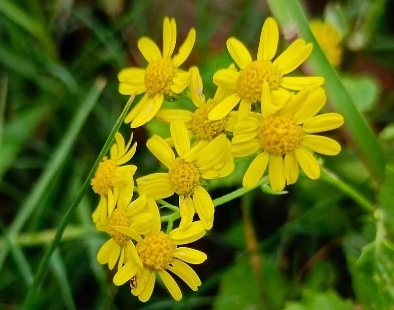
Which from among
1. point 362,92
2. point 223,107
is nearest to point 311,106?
point 223,107

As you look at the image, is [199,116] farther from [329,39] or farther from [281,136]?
[329,39]

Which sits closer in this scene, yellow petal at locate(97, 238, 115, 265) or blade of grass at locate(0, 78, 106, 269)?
yellow petal at locate(97, 238, 115, 265)

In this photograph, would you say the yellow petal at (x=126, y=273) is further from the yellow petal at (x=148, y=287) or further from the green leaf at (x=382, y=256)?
the green leaf at (x=382, y=256)

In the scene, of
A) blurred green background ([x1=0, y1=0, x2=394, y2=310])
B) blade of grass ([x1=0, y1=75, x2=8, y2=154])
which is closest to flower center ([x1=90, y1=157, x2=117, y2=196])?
blurred green background ([x1=0, y1=0, x2=394, y2=310])

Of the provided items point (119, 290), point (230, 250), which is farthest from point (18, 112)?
point (230, 250)

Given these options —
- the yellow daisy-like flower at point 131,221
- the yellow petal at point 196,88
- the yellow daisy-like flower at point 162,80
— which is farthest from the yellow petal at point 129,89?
the yellow daisy-like flower at point 131,221

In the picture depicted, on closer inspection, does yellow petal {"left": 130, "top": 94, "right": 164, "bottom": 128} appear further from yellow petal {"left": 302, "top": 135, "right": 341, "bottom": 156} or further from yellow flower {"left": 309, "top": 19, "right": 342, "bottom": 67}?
yellow flower {"left": 309, "top": 19, "right": 342, "bottom": 67}

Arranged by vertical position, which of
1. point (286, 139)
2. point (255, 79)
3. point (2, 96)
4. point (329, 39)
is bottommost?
point (286, 139)
